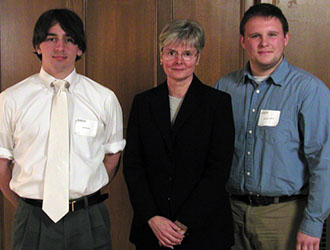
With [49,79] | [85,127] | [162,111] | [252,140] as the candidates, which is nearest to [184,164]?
[162,111]

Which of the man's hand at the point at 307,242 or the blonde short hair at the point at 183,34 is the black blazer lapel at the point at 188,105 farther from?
the man's hand at the point at 307,242

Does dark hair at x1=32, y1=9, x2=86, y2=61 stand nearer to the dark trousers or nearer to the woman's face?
the woman's face

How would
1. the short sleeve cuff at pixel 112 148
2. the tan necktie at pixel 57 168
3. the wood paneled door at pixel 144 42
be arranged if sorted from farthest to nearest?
the wood paneled door at pixel 144 42, the short sleeve cuff at pixel 112 148, the tan necktie at pixel 57 168

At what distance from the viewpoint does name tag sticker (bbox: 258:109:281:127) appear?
1.92 metres

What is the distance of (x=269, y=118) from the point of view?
1.94 metres

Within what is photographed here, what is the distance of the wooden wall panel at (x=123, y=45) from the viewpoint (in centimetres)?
263

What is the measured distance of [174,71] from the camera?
1.88m

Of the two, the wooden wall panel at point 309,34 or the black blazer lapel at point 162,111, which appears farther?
the wooden wall panel at point 309,34

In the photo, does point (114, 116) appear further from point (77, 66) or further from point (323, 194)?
point (323, 194)

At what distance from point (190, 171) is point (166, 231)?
29cm

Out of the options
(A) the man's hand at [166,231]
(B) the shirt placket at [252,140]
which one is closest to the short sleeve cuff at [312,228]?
(B) the shirt placket at [252,140]

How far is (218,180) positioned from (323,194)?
1.60 feet

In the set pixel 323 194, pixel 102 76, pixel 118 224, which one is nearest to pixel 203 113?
pixel 323 194

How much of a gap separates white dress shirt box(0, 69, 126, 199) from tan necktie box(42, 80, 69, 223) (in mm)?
35
